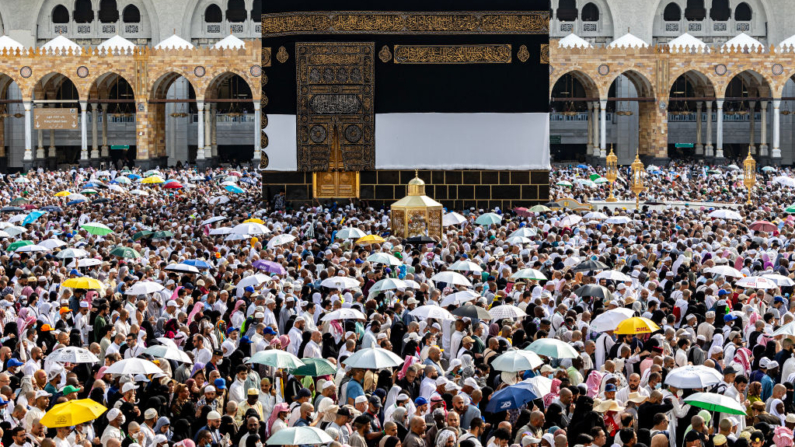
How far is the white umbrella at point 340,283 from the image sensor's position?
1395 cm

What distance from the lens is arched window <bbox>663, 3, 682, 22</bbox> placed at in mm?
48781

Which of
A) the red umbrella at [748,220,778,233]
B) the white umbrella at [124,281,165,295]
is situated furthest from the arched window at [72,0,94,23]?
the white umbrella at [124,281,165,295]

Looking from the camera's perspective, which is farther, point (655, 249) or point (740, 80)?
point (740, 80)

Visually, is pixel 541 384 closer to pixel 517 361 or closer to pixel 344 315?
pixel 517 361

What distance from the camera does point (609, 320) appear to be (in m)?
11.5

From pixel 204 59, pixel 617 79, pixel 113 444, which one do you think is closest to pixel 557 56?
pixel 617 79

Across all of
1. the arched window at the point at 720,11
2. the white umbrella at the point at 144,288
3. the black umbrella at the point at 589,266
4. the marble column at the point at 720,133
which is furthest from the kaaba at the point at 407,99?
the arched window at the point at 720,11

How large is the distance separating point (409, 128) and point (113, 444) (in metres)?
19.8

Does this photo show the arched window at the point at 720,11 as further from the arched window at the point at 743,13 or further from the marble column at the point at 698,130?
the marble column at the point at 698,130

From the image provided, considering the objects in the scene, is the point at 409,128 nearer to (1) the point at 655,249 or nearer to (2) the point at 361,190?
(2) the point at 361,190

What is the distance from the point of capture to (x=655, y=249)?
1761 centimetres

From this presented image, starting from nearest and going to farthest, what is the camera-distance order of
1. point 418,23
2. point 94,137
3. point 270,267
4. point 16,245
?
point 270,267 → point 16,245 → point 418,23 → point 94,137

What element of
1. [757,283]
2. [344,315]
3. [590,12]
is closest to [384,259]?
[344,315]

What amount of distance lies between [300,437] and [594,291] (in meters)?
6.29
